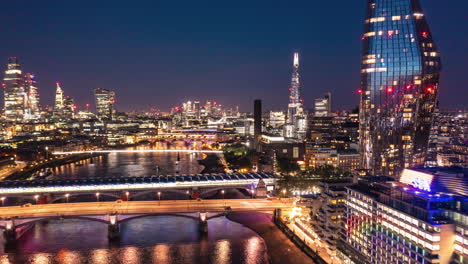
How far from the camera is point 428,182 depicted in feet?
57.4

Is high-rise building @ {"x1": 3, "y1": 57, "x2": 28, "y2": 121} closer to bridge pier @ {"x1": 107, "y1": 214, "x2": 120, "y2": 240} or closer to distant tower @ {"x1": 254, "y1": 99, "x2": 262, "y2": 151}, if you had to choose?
distant tower @ {"x1": 254, "y1": 99, "x2": 262, "y2": 151}

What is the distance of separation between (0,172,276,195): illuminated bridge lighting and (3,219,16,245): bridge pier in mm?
7160

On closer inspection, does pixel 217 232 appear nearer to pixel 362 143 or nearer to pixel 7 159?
pixel 362 143

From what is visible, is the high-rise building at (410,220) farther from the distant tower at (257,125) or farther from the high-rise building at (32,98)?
the high-rise building at (32,98)

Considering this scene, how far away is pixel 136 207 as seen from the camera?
28953 mm

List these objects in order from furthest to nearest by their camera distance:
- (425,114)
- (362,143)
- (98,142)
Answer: (98,142)
(362,143)
(425,114)

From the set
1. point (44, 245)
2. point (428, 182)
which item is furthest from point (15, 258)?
point (428, 182)

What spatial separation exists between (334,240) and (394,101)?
739 inches

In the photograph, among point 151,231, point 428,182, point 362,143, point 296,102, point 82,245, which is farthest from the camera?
point 296,102

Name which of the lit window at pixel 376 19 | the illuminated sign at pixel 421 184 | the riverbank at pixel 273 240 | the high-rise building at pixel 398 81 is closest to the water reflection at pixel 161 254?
the riverbank at pixel 273 240

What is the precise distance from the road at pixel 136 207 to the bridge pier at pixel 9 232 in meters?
0.78

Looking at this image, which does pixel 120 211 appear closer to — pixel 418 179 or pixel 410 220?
pixel 410 220

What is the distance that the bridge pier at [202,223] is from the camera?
27.1m

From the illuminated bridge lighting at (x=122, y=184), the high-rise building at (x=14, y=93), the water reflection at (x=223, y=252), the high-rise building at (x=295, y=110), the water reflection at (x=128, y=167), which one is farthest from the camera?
the high-rise building at (x=14, y=93)
